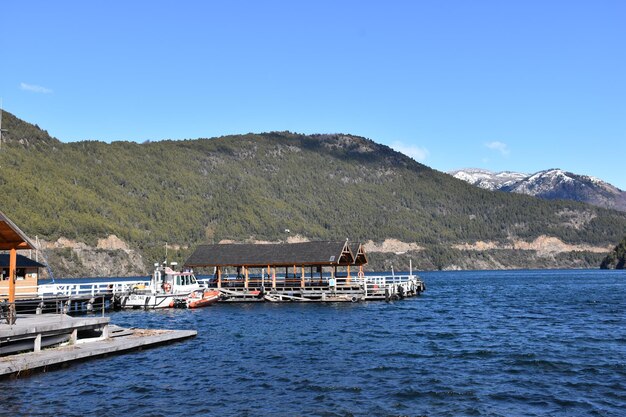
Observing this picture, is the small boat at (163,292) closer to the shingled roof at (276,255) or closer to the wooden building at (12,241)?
the shingled roof at (276,255)

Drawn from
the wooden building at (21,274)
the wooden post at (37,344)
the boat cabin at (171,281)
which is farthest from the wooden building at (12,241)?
the boat cabin at (171,281)

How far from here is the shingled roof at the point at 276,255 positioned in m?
70.0

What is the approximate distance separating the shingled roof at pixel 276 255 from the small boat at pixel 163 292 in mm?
6449

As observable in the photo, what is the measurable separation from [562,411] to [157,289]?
2013 inches

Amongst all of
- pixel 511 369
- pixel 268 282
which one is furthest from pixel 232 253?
pixel 511 369

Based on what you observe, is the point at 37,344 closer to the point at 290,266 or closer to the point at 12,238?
the point at 12,238

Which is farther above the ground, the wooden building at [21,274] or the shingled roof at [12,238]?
the shingled roof at [12,238]

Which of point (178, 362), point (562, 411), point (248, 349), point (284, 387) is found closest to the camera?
point (562, 411)

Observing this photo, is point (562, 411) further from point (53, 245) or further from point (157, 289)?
point (53, 245)

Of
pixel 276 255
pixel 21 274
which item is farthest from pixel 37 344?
pixel 276 255

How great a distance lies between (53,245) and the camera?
7589 inches

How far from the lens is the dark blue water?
2134 cm

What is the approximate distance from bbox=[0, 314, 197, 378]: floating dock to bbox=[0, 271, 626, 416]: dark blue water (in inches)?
20.7

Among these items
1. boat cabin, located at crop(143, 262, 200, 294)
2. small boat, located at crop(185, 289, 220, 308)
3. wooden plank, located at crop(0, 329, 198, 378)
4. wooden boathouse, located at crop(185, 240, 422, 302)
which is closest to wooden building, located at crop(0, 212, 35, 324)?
wooden plank, located at crop(0, 329, 198, 378)
